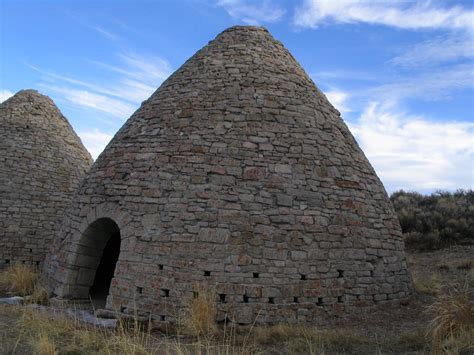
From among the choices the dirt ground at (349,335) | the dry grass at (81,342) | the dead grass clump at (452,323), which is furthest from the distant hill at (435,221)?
the dry grass at (81,342)

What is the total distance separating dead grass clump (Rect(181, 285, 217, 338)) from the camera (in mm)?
5699

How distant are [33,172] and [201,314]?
8143 mm

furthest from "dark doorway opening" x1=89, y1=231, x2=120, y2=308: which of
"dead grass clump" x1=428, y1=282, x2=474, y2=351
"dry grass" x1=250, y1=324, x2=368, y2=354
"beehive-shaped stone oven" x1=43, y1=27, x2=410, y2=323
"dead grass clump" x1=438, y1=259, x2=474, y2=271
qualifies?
"dead grass clump" x1=438, y1=259, x2=474, y2=271

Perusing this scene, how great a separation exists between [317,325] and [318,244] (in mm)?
1178

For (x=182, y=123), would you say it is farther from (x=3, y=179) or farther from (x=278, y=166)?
(x=3, y=179)

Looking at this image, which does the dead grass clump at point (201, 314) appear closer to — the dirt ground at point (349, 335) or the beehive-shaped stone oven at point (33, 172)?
the dirt ground at point (349, 335)

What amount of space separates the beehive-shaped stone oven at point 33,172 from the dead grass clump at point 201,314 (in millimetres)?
6878

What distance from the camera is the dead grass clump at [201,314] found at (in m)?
5.70

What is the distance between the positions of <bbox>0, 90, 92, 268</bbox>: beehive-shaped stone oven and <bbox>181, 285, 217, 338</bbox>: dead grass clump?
271 inches

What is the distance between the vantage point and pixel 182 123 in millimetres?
7406

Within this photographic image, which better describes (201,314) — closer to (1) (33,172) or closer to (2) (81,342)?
(2) (81,342)

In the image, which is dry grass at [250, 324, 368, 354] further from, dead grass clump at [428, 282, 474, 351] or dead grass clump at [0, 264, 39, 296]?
dead grass clump at [0, 264, 39, 296]

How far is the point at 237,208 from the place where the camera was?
653 cm

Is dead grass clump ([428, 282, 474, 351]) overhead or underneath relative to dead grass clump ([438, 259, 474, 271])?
underneath
